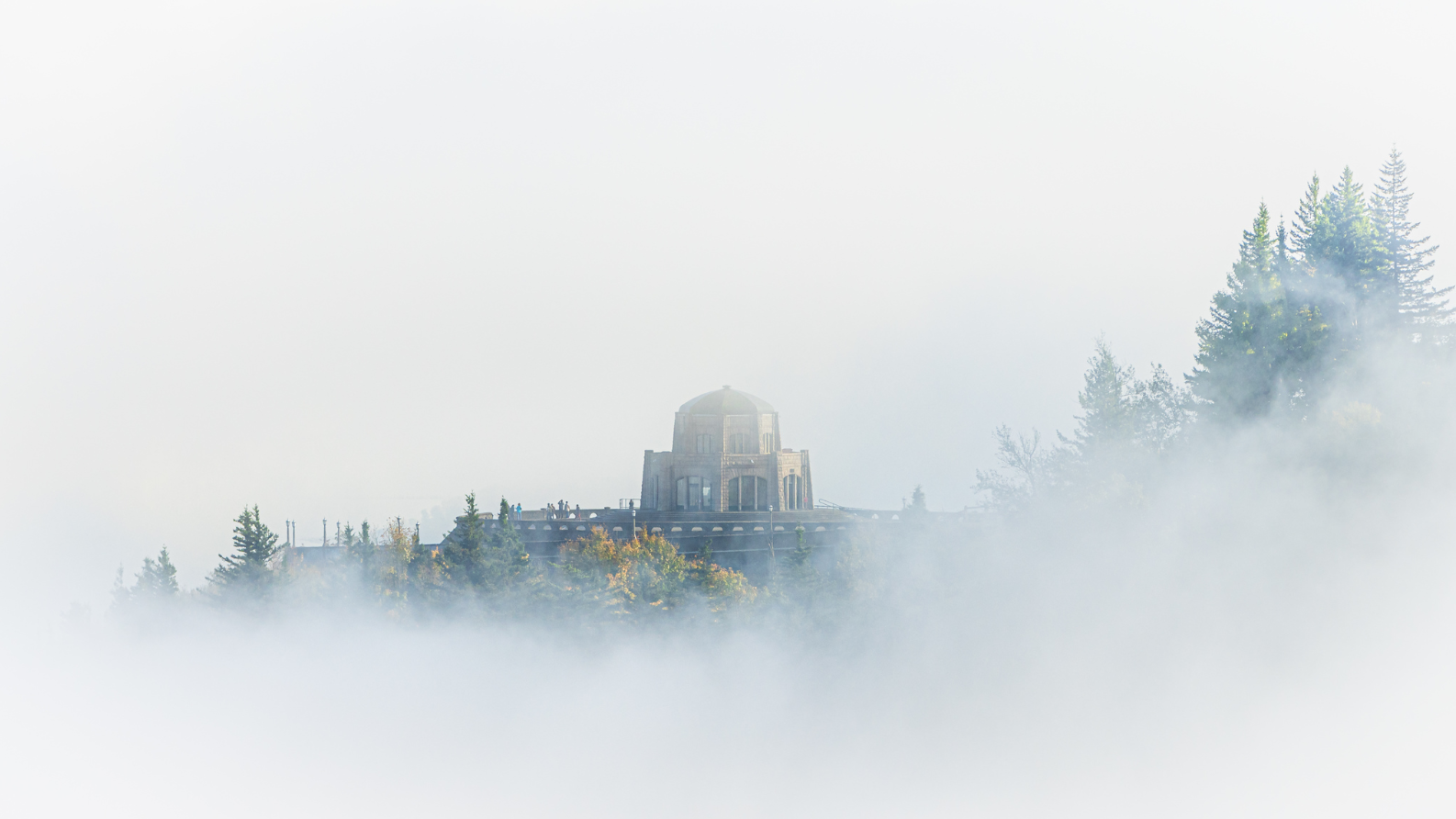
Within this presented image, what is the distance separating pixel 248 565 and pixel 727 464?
35.8 m

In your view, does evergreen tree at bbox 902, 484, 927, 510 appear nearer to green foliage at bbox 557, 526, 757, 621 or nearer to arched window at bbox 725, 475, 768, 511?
green foliage at bbox 557, 526, 757, 621

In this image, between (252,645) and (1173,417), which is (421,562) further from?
(1173,417)

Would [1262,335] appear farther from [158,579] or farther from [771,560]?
[158,579]

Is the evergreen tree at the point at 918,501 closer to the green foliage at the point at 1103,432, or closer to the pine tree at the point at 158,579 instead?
the green foliage at the point at 1103,432

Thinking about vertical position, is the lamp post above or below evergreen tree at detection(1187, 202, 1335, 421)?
below

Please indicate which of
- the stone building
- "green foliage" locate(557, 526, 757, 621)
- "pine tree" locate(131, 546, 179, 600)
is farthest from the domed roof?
"pine tree" locate(131, 546, 179, 600)

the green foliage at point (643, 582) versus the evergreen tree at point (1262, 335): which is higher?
the evergreen tree at point (1262, 335)

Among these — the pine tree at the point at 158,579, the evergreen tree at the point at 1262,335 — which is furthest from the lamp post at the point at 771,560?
the pine tree at the point at 158,579

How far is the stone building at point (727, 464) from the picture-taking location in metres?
81.4

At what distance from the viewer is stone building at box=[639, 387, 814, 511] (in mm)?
81438

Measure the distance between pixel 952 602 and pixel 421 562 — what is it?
111 ft

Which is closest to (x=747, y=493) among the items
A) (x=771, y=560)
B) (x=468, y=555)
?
(x=771, y=560)

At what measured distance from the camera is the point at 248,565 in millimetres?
53625

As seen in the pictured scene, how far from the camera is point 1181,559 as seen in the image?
1008 inches
